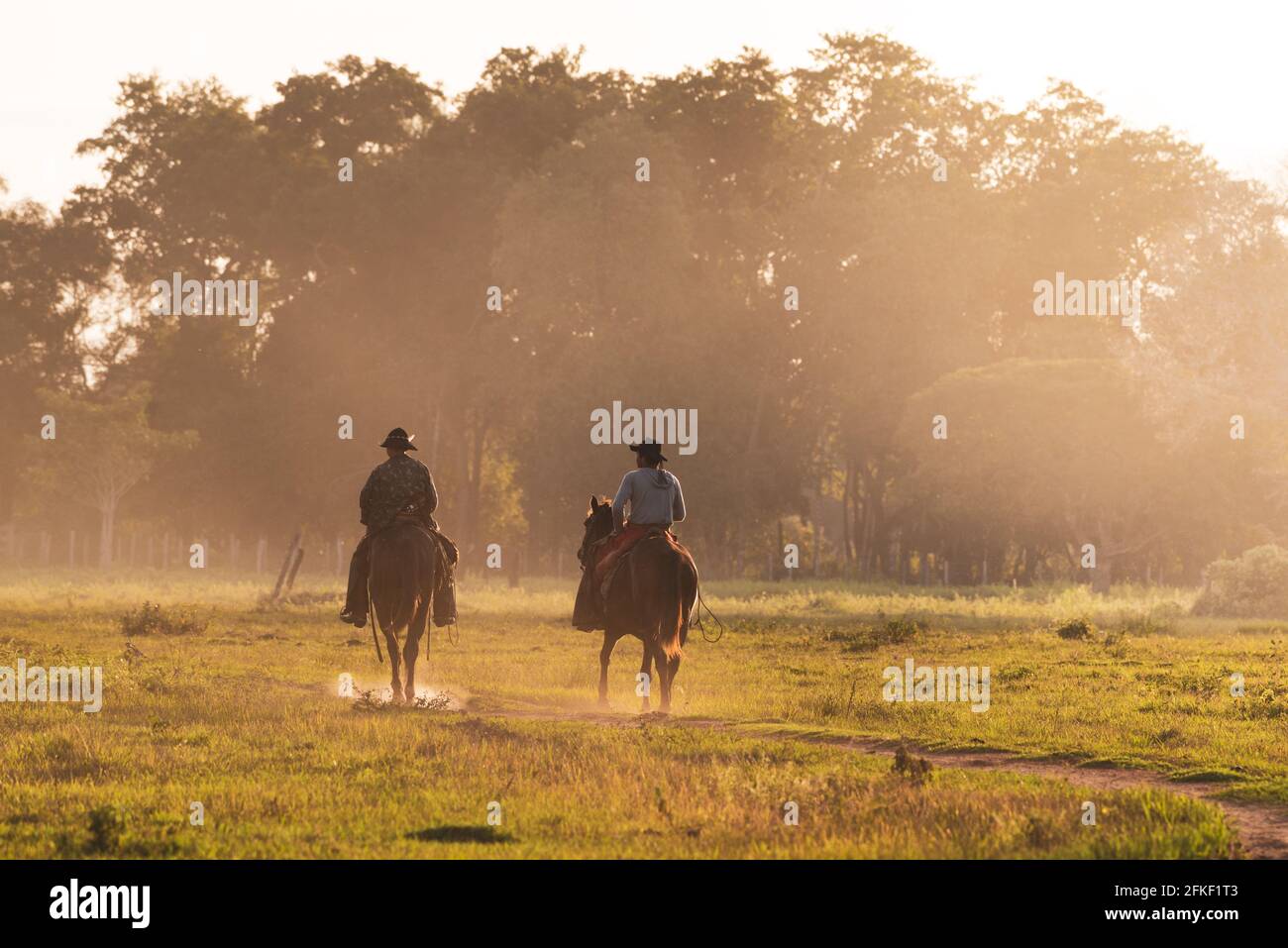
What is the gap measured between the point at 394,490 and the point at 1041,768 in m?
9.15

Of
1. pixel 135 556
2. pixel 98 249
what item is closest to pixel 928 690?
pixel 98 249

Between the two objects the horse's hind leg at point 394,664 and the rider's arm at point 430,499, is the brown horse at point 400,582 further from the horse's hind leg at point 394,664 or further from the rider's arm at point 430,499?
the rider's arm at point 430,499

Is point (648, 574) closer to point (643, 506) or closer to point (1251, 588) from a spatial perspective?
point (643, 506)

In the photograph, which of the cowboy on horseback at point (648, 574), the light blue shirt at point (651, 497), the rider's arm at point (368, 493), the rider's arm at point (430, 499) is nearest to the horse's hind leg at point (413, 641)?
the rider's arm at point (430, 499)

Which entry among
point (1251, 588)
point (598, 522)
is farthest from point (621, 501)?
point (1251, 588)

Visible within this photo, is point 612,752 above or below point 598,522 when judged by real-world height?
below

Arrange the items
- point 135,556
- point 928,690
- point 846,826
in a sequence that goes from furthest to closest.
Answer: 1. point 135,556
2. point 928,690
3. point 846,826

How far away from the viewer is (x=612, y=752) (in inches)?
603

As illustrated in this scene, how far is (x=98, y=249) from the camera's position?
84.7m

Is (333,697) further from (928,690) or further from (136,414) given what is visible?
(136,414)

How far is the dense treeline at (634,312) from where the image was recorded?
220 ft
